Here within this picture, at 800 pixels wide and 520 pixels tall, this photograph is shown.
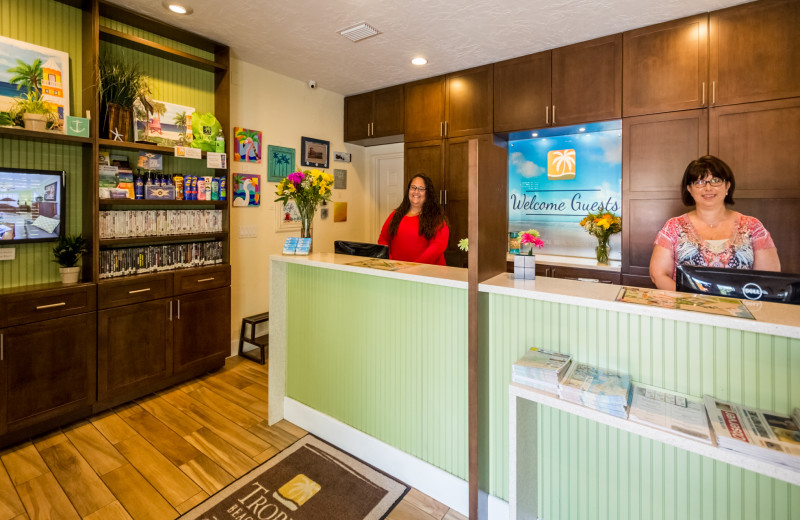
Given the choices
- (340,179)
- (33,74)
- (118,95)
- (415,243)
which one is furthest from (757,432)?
(340,179)

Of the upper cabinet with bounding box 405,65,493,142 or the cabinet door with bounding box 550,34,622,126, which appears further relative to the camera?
the upper cabinet with bounding box 405,65,493,142

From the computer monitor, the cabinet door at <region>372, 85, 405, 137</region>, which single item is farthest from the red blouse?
the computer monitor

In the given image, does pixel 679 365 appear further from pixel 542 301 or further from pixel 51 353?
pixel 51 353

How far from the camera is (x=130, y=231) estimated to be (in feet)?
9.43

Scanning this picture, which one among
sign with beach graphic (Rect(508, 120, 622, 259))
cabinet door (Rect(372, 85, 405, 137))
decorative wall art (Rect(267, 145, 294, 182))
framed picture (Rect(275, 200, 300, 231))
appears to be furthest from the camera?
cabinet door (Rect(372, 85, 405, 137))

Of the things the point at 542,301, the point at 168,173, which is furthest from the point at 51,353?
the point at 542,301

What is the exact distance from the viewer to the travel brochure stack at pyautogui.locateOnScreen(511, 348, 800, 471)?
987mm

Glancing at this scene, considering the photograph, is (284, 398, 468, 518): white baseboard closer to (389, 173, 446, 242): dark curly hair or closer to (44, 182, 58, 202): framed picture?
(389, 173, 446, 242): dark curly hair

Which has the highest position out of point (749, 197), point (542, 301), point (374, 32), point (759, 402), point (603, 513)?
point (374, 32)

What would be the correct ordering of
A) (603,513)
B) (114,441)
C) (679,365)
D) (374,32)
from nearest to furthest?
(679,365)
(603,513)
(114,441)
(374,32)

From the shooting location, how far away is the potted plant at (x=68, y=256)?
253 cm

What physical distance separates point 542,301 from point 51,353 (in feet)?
9.35

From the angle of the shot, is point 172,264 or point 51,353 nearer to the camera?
point 51,353

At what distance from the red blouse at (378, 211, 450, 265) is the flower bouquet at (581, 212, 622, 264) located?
1.31 metres
